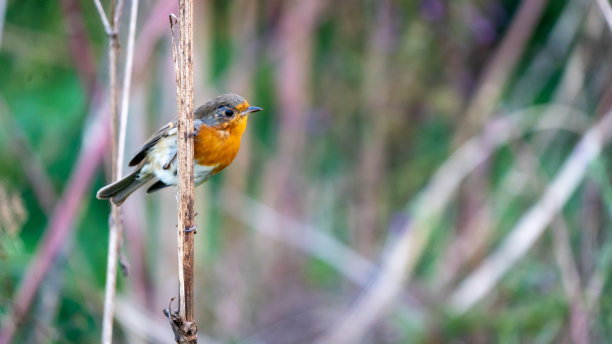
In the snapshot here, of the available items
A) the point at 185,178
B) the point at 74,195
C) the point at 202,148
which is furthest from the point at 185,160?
the point at 74,195

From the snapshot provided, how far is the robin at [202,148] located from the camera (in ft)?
7.08

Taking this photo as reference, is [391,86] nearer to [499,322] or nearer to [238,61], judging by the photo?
[238,61]

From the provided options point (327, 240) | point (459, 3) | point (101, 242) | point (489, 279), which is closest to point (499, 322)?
point (489, 279)

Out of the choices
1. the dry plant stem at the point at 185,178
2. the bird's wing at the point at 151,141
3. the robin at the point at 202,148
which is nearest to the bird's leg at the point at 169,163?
the robin at the point at 202,148

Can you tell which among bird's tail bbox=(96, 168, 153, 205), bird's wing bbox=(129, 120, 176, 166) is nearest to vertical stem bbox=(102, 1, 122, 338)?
bird's tail bbox=(96, 168, 153, 205)

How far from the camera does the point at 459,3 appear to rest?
11.4ft

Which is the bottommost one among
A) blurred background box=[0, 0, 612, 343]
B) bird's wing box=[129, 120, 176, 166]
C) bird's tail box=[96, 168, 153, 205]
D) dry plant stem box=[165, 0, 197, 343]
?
dry plant stem box=[165, 0, 197, 343]

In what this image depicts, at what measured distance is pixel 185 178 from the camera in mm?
1723

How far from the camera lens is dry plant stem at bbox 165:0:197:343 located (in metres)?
1.59

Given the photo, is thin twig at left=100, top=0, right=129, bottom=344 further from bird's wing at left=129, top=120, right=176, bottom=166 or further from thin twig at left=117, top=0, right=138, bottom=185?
bird's wing at left=129, top=120, right=176, bottom=166

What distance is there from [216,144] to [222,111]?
0.14 m

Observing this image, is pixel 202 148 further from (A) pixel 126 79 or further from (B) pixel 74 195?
(B) pixel 74 195

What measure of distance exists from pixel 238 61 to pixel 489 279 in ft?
6.25

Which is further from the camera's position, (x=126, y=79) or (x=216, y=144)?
(x=216, y=144)
